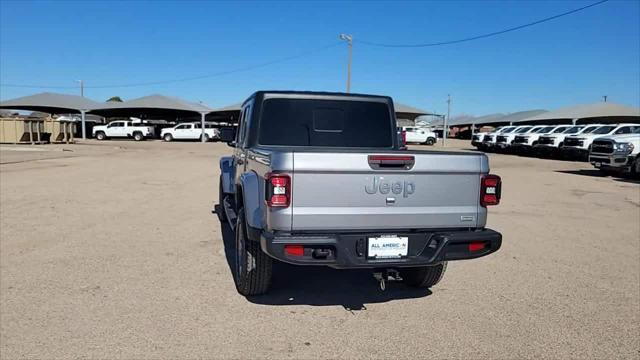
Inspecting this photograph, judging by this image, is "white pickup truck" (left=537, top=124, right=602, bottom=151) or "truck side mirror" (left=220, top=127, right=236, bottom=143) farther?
"white pickup truck" (left=537, top=124, right=602, bottom=151)

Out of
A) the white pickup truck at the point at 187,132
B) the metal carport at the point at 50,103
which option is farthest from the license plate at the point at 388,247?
the metal carport at the point at 50,103

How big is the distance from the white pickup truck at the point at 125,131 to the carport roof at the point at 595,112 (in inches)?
1564

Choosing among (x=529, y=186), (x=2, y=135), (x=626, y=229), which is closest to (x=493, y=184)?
(x=626, y=229)

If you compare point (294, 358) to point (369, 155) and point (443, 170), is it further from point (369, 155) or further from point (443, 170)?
point (443, 170)

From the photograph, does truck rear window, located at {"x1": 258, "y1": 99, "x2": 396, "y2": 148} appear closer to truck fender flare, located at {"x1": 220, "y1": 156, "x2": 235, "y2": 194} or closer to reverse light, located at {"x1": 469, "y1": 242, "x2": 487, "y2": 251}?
truck fender flare, located at {"x1": 220, "y1": 156, "x2": 235, "y2": 194}

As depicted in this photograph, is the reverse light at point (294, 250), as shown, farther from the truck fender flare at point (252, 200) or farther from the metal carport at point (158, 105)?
the metal carport at point (158, 105)

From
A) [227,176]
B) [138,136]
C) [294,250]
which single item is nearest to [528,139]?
[227,176]

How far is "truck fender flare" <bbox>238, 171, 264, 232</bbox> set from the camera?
3701 mm

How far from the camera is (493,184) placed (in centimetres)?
386

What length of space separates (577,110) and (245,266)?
49670mm

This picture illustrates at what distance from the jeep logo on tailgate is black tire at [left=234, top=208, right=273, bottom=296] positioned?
3.69ft

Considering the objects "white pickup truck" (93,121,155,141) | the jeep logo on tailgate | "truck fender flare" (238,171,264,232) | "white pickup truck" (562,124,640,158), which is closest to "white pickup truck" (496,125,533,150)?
"white pickup truck" (562,124,640,158)

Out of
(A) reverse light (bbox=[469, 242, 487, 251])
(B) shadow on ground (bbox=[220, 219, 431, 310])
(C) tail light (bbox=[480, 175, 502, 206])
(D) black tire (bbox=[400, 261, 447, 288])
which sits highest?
(C) tail light (bbox=[480, 175, 502, 206])

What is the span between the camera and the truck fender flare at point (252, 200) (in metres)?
3.70
